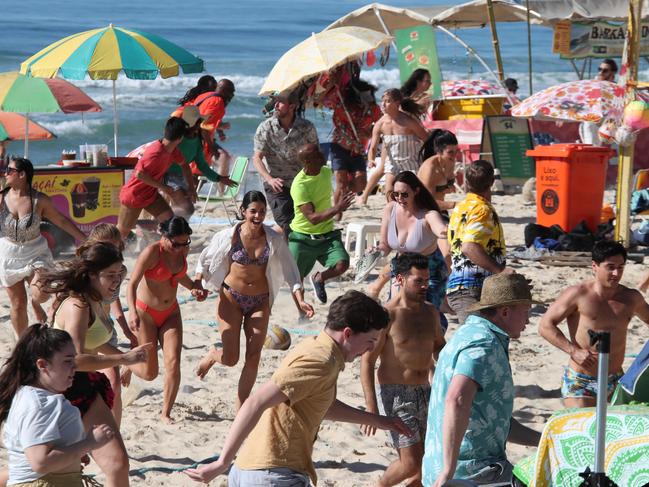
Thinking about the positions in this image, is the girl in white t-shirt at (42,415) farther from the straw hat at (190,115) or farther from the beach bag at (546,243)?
the beach bag at (546,243)

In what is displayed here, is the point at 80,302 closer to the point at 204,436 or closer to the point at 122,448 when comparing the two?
the point at 122,448

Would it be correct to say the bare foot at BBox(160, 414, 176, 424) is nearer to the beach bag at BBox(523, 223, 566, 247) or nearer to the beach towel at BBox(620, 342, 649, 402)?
the beach towel at BBox(620, 342, 649, 402)

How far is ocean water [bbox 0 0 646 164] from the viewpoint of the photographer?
2939cm

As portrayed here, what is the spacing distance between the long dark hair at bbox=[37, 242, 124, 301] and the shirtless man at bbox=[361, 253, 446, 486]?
1.37 metres

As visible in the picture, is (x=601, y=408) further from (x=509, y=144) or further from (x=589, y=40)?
(x=589, y=40)

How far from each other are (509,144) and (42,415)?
42.7ft

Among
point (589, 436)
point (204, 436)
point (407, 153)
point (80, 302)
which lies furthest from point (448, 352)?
point (407, 153)

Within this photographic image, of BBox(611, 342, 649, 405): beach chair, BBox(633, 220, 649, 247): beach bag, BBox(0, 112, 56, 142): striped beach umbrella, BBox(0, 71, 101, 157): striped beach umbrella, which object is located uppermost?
BBox(0, 71, 101, 157): striped beach umbrella

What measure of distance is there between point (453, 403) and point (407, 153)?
296 inches

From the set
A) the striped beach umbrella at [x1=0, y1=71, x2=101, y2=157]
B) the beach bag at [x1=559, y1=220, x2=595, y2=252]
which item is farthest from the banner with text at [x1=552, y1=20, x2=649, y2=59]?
the striped beach umbrella at [x1=0, y1=71, x2=101, y2=157]

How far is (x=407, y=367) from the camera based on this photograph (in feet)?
18.0

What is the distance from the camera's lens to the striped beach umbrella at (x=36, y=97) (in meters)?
12.1

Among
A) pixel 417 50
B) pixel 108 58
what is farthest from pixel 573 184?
A: pixel 417 50

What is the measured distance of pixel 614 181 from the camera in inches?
645
